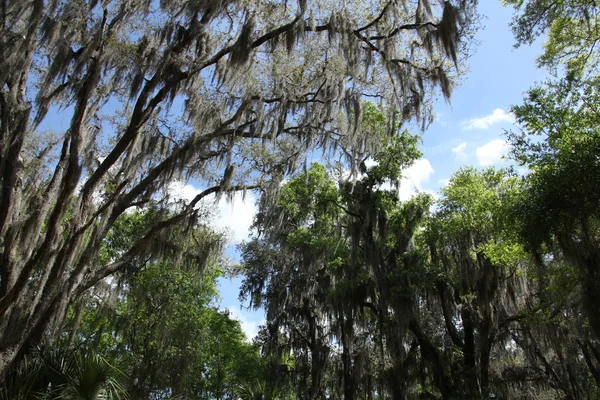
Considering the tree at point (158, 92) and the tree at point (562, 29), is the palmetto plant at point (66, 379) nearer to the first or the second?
the tree at point (158, 92)

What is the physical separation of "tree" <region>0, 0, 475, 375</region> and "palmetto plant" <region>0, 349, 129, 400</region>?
3.51 ft

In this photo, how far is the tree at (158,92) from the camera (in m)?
8.67

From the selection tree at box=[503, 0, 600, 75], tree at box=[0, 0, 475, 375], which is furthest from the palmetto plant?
tree at box=[503, 0, 600, 75]

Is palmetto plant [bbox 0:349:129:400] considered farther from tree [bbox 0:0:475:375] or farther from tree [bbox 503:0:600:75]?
tree [bbox 503:0:600:75]

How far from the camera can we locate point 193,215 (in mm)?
11414

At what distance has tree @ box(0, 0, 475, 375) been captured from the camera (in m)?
8.67

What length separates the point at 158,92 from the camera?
9484 mm

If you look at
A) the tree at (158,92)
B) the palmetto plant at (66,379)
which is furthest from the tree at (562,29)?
the palmetto plant at (66,379)

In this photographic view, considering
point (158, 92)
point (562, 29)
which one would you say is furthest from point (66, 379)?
point (562, 29)

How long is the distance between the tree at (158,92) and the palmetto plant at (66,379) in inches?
42.1

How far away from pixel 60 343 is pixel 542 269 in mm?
9060

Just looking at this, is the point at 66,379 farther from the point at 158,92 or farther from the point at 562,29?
the point at 562,29

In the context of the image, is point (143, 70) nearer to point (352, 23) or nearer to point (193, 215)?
point (193, 215)

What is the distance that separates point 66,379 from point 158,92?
5.83 meters
